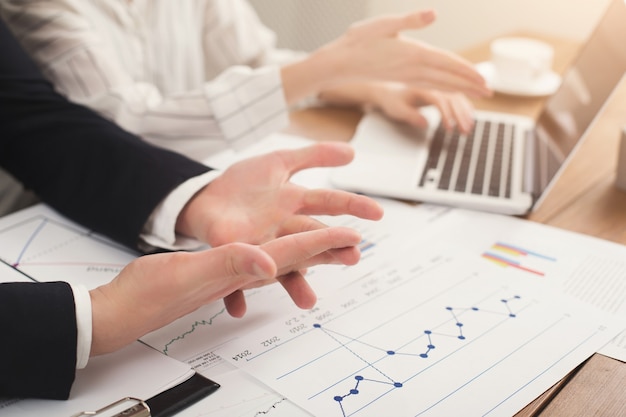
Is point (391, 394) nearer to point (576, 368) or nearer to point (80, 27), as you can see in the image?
point (576, 368)

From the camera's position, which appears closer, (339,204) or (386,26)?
(339,204)

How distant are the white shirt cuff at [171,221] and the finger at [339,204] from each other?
117mm

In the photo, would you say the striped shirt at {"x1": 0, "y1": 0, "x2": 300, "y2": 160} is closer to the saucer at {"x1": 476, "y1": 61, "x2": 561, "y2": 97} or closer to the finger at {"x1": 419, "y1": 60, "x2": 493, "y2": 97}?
the finger at {"x1": 419, "y1": 60, "x2": 493, "y2": 97}

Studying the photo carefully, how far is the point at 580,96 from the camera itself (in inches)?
33.6

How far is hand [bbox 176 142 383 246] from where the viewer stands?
24.7 inches

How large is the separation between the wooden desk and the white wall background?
49cm

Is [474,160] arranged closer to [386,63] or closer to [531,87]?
[386,63]

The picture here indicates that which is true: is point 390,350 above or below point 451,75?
below

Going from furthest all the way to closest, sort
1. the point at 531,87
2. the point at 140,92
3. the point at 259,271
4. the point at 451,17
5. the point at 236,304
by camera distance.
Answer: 1. the point at 451,17
2. the point at 531,87
3. the point at 140,92
4. the point at 236,304
5. the point at 259,271

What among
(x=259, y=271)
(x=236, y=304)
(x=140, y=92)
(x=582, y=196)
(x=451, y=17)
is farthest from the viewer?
(x=451, y=17)

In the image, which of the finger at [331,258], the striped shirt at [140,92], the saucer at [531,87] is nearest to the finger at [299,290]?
the finger at [331,258]

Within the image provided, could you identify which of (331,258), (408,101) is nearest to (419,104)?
(408,101)

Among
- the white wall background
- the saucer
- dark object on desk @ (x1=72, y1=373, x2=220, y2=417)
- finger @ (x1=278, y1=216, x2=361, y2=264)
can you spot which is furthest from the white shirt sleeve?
the white wall background

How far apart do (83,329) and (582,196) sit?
1.98 feet
